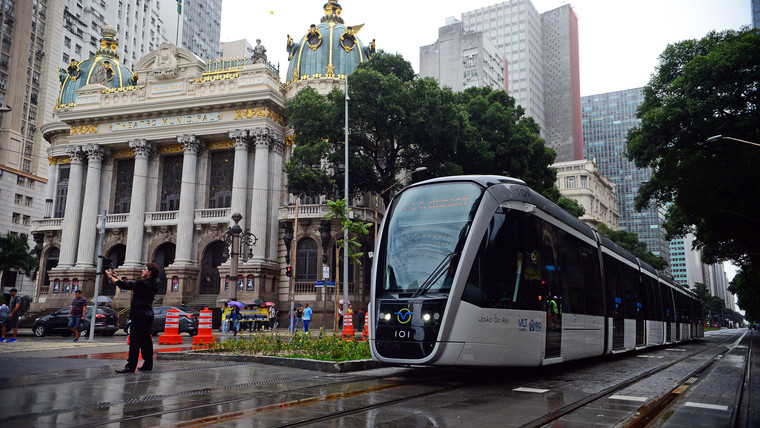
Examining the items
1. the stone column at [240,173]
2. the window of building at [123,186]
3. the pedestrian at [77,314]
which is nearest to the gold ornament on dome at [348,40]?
the stone column at [240,173]

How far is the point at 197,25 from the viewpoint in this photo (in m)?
102

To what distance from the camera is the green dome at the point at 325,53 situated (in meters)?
43.2

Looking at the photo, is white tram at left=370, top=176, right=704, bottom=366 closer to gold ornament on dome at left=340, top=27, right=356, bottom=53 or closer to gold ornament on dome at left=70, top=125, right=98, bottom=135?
gold ornament on dome at left=340, top=27, right=356, bottom=53

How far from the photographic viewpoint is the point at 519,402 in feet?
25.6

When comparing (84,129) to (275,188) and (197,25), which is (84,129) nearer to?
(275,188)

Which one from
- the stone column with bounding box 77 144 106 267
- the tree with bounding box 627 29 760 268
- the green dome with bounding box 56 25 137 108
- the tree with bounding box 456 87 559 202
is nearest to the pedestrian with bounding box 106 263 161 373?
the tree with bounding box 627 29 760 268

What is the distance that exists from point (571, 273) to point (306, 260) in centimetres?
2882

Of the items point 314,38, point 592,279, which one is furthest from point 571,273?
point 314,38

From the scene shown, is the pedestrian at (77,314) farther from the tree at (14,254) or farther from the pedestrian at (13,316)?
the tree at (14,254)

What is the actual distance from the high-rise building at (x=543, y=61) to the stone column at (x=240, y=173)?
3375 inches

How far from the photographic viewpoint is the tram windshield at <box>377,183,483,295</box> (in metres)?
9.29

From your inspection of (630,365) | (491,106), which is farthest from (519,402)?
(491,106)

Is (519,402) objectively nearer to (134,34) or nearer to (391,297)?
(391,297)

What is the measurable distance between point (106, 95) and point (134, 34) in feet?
173
